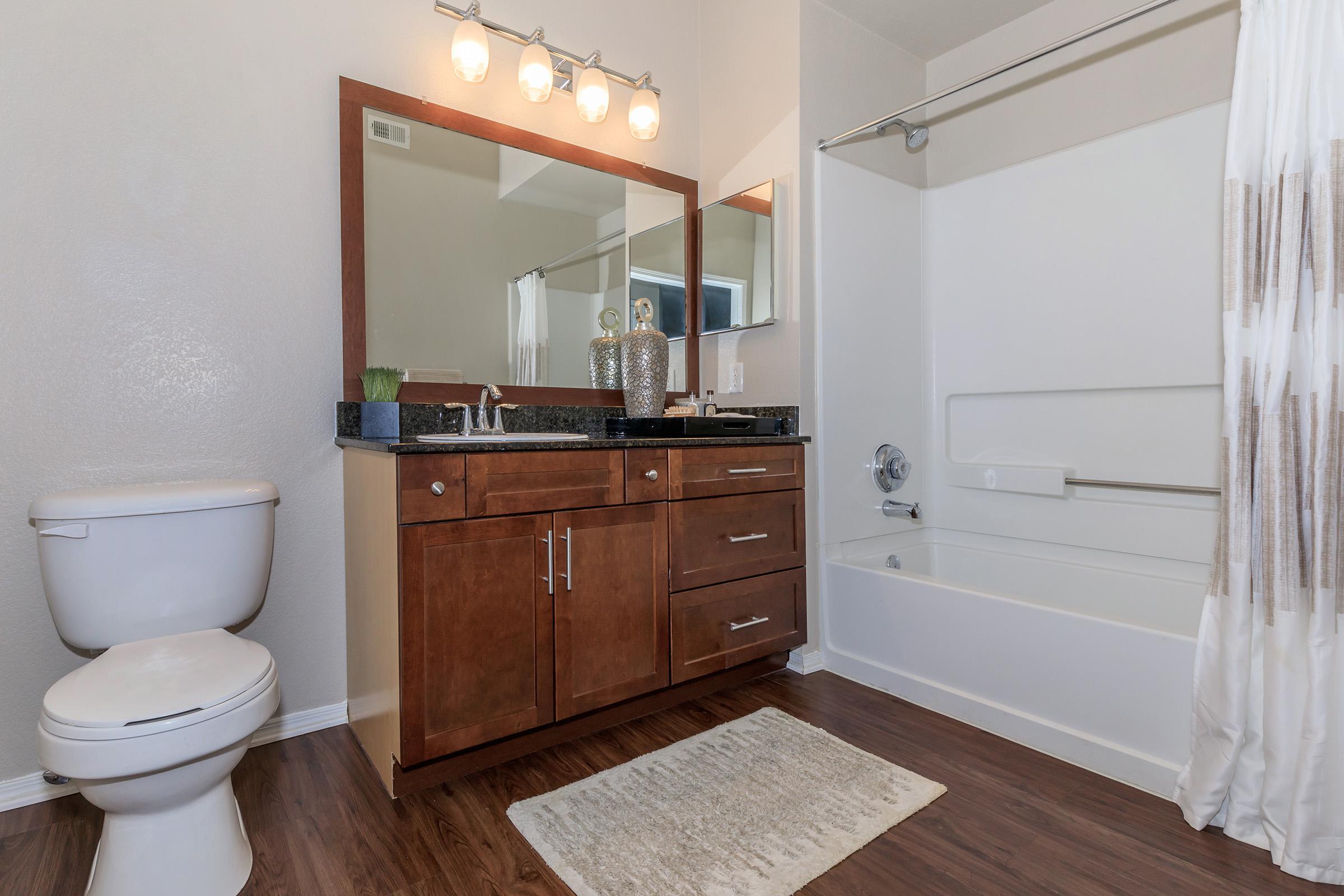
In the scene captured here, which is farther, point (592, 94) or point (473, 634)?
point (592, 94)

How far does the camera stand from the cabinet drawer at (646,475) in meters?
1.87

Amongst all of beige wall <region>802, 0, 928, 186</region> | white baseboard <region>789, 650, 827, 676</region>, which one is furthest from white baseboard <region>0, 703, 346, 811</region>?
beige wall <region>802, 0, 928, 186</region>

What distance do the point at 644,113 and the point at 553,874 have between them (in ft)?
8.03

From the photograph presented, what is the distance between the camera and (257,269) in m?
1.84

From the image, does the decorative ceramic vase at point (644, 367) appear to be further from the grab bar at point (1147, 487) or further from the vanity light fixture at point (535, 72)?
the grab bar at point (1147, 487)

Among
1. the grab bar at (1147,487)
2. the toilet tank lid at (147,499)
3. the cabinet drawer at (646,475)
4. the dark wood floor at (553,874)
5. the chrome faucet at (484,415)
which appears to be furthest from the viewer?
the grab bar at (1147,487)

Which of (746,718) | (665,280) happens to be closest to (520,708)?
(746,718)

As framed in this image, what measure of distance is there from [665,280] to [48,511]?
202cm

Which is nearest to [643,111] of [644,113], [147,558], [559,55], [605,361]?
[644,113]

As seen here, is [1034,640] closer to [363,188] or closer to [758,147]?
[758,147]

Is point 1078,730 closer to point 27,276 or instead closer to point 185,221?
point 185,221

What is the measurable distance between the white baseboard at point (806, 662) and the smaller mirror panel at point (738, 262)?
125 centimetres

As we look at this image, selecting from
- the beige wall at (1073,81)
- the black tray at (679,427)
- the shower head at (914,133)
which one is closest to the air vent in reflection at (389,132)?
the black tray at (679,427)

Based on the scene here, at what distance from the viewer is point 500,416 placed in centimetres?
208
